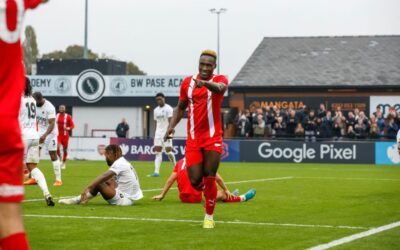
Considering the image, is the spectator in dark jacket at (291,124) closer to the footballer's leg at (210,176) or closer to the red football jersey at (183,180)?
the red football jersey at (183,180)

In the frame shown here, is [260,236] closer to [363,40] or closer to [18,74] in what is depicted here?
[18,74]

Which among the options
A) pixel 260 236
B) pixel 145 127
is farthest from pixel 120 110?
pixel 260 236

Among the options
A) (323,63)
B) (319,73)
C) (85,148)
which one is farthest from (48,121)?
(323,63)

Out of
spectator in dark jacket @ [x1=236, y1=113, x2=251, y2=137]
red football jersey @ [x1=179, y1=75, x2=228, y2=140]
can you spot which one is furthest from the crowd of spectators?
red football jersey @ [x1=179, y1=75, x2=228, y2=140]

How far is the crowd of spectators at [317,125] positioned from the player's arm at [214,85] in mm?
29108

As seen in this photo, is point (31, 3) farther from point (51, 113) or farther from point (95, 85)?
point (95, 85)

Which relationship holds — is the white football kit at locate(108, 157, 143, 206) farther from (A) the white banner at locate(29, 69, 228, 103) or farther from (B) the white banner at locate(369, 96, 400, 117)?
(A) the white banner at locate(29, 69, 228, 103)

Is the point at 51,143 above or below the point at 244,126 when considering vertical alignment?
below

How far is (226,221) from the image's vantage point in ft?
43.6

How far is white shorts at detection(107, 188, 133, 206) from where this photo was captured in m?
15.8

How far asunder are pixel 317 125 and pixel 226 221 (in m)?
28.8

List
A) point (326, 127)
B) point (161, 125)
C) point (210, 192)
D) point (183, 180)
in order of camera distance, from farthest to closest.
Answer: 1. point (326, 127)
2. point (161, 125)
3. point (183, 180)
4. point (210, 192)

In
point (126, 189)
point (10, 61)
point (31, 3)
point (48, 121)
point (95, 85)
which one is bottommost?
point (126, 189)

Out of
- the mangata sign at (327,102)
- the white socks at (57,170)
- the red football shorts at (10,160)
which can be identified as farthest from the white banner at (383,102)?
the red football shorts at (10,160)
